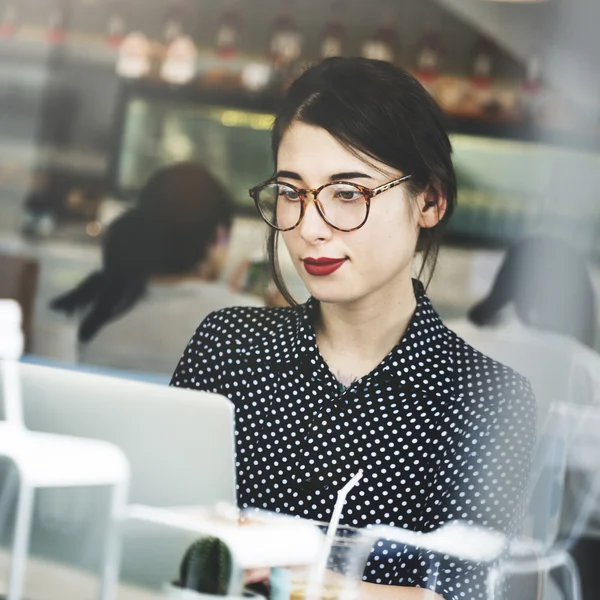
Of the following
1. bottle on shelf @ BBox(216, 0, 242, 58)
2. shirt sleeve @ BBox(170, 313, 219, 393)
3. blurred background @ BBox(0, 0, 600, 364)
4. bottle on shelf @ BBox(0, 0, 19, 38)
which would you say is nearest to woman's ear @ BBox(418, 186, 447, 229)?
shirt sleeve @ BBox(170, 313, 219, 393)

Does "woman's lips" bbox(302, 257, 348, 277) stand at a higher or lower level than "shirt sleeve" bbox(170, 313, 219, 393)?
higher

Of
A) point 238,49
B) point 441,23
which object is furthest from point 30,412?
point 238,49

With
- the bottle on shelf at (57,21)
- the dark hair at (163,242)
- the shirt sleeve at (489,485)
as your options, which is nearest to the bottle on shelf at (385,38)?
the dark hair at (163,242)

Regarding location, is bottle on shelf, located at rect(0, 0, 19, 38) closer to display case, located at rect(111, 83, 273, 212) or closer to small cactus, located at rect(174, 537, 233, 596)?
display case, located at rect(111, 83, 273, 212)

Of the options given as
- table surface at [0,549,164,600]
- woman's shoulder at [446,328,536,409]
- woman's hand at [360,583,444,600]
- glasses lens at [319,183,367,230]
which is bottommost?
table surface at [0,549,164,600]

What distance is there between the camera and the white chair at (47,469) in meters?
1.26

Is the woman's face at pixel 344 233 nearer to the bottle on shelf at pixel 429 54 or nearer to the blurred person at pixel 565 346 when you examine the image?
the blurred person at pixel 565 346

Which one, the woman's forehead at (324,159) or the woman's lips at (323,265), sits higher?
the woman's forehead at (324,159)

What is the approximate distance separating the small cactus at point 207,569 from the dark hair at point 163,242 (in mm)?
1424

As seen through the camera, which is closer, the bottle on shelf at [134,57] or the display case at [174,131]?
the display case at [174,131]

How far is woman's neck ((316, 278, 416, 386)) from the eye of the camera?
4.83 ft

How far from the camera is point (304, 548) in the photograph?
3.61 feet

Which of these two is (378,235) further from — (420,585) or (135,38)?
(135,38)

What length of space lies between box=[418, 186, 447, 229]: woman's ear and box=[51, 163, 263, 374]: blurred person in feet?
2.54
